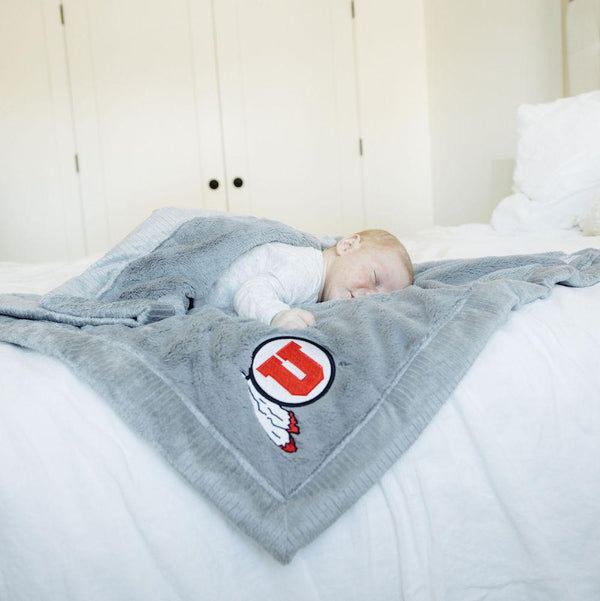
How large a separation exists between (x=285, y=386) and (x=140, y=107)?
2870 millimetres

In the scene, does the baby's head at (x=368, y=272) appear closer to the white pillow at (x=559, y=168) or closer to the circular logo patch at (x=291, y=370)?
the circular logo patch at (x=291, y=370)

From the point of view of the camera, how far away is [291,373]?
69 centimetres

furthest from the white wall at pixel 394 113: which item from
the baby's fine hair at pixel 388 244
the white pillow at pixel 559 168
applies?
the baby's fine hair at pixel 388 244

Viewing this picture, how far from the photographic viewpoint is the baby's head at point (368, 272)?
3.87 feet

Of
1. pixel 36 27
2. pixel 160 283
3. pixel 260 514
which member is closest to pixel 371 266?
pixel 160 283

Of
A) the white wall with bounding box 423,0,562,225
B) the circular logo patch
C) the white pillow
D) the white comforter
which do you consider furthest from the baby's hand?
the white wall with bounding box 423,0,562,225

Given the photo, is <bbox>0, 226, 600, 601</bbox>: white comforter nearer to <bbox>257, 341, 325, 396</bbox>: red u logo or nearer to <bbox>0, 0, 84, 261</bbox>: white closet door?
<bbox>257, 341, 325, 396</bbox>: red u logo

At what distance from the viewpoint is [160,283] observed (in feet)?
3.47

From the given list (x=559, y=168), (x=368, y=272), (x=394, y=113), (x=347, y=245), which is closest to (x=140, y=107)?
(x=394, y=113)

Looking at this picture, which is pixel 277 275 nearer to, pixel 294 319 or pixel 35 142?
pixel 294 319

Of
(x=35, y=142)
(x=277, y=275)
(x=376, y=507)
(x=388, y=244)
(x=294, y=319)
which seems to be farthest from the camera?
(x=35, y=142)

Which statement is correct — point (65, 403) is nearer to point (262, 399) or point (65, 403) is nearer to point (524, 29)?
point (262, 399)

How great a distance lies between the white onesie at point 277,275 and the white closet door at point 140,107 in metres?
2.17

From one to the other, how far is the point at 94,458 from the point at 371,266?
2.34ft
